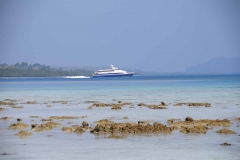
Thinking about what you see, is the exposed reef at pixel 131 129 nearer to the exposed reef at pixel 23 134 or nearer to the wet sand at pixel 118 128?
the wet sand at pixel 118 128

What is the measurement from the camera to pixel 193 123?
23.2 meters

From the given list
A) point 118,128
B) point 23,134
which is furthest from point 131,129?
point 23,134

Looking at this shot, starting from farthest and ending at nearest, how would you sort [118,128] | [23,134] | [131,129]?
[118,128], [131,129], [23,134]

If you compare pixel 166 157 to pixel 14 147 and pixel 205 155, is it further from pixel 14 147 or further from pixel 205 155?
pixel 14 147

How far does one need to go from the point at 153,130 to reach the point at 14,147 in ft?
19.5

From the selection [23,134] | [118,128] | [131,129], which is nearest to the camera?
[23,134]

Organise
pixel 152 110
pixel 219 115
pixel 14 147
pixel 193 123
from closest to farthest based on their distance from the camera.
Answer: pixel 14 147
pixel 193 123
pixel 219 115
pixel 152 110

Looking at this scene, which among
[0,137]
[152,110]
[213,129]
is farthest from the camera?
[152,110]

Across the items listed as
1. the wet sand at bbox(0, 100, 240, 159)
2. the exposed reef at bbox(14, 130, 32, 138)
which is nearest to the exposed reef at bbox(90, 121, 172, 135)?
the wet sand at bbox(0, 100, 240, 159)

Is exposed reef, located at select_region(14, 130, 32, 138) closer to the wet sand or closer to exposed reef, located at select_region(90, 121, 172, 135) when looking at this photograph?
the wet sand

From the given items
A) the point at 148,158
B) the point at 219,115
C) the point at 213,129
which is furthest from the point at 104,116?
the point at 148,158

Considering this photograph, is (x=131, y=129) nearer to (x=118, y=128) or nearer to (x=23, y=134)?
(x=118, y=128)

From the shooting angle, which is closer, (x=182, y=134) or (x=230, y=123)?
(x=182, y=134)

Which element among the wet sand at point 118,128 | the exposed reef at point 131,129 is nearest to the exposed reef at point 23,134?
the wet sand at point 118,128
